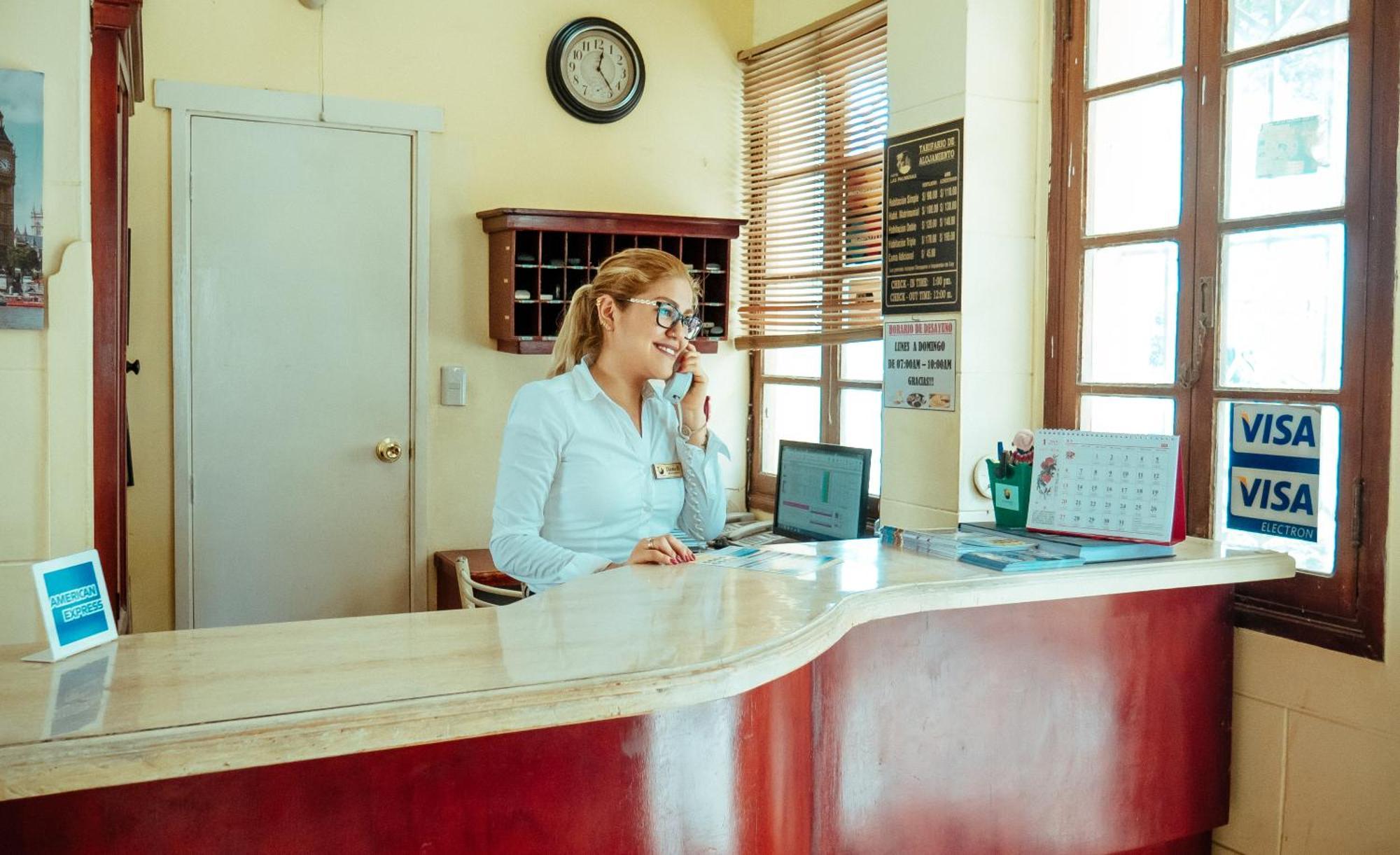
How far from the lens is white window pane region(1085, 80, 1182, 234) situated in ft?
9.18

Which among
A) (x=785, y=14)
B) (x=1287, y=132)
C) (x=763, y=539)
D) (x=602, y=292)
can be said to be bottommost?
(x=763, y=539)

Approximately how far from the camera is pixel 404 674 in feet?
4.84

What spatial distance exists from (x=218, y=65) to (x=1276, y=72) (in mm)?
3185

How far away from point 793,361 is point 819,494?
4.44 feet

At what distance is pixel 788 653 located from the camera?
1.69m

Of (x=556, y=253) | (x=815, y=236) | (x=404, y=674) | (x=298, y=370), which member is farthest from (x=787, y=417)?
(x=404, y=674)

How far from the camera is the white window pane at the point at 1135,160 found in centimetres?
280

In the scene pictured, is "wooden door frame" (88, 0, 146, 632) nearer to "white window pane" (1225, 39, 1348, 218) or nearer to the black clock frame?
the black clock frame

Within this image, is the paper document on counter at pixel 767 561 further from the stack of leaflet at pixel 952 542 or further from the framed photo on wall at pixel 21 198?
the framed photo on wall at pixel 21 198

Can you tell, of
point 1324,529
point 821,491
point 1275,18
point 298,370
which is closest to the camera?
point 1324,529

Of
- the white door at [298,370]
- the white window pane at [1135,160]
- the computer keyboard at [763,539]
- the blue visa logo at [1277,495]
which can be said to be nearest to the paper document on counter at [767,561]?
the blue visa logo at [1277,495]

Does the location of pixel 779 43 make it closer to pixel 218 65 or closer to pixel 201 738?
pixel 218 65

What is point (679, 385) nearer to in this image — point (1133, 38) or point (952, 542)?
point (952, 542)

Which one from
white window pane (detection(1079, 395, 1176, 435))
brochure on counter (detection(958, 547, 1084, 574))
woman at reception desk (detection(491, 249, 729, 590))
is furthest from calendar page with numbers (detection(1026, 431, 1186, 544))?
woman at reception desk (detection(491, 249, 729, 590))
